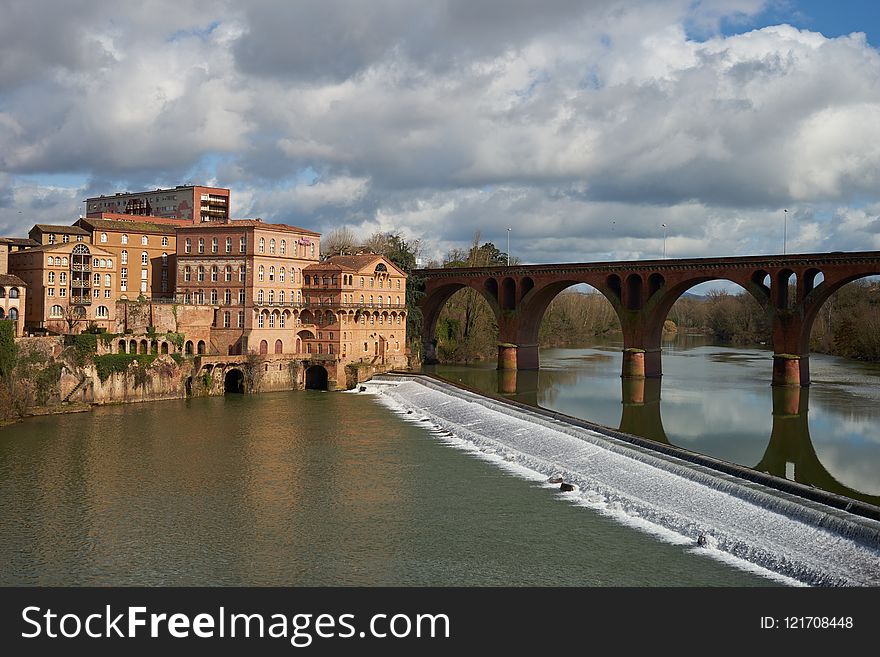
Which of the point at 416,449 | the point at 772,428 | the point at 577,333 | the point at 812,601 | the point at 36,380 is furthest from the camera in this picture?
the point at 577,333

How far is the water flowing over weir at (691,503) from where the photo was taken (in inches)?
936

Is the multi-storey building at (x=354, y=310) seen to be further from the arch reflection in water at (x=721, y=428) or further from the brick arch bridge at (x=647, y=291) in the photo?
the brick arch bridge at (x=647, y=291)

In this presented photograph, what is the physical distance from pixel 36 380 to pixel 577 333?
94016 millimetres

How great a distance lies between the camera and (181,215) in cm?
10331

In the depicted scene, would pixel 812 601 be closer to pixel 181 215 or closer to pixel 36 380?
pixel 36 380

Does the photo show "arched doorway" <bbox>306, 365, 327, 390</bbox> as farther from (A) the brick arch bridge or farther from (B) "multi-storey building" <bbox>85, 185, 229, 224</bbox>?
(B) "multi-storey building" <bbox>85, 185, 229, 224</bbox>

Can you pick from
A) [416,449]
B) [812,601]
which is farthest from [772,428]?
[812,601]

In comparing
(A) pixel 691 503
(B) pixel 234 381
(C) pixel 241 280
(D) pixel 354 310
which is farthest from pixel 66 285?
(A) pixel 691 503

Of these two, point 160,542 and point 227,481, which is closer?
point 160,542

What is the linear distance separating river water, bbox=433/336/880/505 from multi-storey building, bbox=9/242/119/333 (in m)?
31.0

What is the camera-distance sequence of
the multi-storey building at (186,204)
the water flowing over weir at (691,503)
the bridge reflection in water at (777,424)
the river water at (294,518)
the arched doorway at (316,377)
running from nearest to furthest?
the water flowing over weir at (691,503) → the river water at (294,518) → the bridge reflection in water at (777,424) → the arched doorway at (316,377) → the multi-storey building at (186,204)

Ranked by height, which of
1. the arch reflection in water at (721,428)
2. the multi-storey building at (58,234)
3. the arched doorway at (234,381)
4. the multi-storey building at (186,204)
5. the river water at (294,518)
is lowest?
the river water at (294,518)

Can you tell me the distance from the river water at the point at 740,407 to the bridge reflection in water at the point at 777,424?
60 millimetres

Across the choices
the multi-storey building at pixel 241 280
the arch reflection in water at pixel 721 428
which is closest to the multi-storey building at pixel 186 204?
the multi-storey building at pixel 241 280
